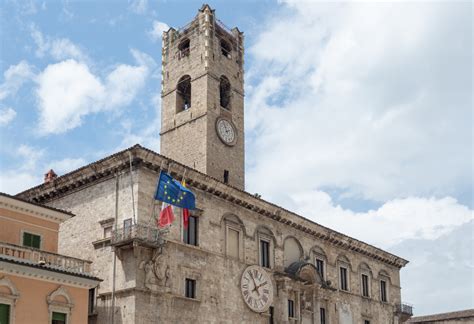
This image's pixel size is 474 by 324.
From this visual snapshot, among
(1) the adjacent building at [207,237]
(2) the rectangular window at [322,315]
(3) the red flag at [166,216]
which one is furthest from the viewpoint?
(2) the rectangular window at [322,315]

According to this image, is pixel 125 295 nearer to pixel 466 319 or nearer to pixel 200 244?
pixel 200 244

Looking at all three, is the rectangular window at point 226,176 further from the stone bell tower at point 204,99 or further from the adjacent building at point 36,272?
the adjacent building at point 36,272

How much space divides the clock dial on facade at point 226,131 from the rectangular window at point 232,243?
909cm

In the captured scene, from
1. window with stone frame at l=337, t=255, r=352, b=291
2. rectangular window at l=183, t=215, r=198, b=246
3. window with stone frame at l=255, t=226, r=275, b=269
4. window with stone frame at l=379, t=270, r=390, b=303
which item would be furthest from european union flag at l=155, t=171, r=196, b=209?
window with stone frame at l=379, t=270, r=390, b=303

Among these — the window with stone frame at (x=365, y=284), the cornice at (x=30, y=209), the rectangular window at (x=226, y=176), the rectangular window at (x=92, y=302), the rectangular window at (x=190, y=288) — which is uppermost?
the rectangular window at (x=226, y=176)

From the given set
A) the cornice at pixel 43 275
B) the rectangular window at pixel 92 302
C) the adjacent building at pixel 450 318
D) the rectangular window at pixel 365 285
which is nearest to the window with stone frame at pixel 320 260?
the rectangular window at pixel 365 285

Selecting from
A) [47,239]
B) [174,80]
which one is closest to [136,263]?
[47,239]

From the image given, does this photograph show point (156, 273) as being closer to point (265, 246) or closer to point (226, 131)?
point (265, 246)

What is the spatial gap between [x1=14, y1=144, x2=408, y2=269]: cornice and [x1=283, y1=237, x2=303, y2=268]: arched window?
3.04ft

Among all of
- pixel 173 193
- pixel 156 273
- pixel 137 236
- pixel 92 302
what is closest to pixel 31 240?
pixel 137 236

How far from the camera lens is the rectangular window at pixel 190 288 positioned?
99.0 ft

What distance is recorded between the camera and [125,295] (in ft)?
91.2

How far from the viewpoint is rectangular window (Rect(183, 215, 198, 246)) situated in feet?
101

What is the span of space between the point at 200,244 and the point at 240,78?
17.3 meters
